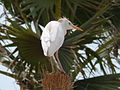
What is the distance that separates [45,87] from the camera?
2275mm

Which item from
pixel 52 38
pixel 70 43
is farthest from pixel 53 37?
pixel 70 43

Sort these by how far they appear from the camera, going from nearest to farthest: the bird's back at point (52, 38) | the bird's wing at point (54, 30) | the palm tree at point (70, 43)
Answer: the bird's back at point (52, 38)
the bird's wing at point (54, 30)
the palm tree at point (70, 43)

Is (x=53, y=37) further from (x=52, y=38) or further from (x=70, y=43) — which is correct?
(x=70, y=43)

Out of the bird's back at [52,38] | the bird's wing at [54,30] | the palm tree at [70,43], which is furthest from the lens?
the palm tree at [70,43]

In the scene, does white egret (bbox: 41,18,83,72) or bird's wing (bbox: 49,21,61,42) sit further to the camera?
bird's wing (bbox: 49,21,61,42)

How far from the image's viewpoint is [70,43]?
298cm

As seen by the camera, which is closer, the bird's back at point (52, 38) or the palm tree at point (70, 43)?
the bird's back at point (52, 38)

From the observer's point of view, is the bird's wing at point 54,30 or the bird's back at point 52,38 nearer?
the bird's back at point 52,38

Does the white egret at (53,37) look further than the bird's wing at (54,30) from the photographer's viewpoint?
No

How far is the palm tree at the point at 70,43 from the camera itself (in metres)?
2.97

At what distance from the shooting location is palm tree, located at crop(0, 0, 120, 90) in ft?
9.74

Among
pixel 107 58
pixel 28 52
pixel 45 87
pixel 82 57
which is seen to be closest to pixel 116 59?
pixel 107 58

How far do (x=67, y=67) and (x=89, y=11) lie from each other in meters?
0.74

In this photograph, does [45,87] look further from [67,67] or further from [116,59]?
[116,59]
